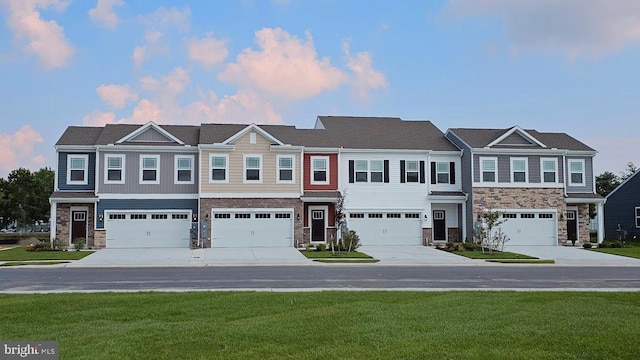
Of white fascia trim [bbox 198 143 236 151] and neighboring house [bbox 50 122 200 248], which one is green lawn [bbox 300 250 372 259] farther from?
neighboring house [bbox 50 122 200 248]

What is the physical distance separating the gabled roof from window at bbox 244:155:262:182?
12893 millimetres

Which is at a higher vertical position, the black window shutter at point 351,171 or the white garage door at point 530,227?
the black window shutter at point 351,171

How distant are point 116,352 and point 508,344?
5.29 meters

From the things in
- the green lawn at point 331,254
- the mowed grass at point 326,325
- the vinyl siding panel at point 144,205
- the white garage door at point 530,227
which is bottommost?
the green lawn at point 331,254

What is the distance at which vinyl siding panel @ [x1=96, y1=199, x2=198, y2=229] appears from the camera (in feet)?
106

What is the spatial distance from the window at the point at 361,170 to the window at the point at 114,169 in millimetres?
13578

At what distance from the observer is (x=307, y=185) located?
112 feet

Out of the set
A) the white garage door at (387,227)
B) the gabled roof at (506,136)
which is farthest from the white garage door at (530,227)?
the white garage door at (387,227)

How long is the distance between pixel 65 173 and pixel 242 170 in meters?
10.1

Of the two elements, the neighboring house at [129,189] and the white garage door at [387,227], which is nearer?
the neighboring house at [129,189]

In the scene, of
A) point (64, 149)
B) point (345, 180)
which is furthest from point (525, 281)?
point (64, 149)

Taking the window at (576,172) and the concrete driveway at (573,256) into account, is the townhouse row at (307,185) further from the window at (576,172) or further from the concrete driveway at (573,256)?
the concrete driveway at (573,256)

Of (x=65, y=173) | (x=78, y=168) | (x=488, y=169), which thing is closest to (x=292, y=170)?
(x=488, y=169)

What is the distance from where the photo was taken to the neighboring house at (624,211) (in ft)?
135
